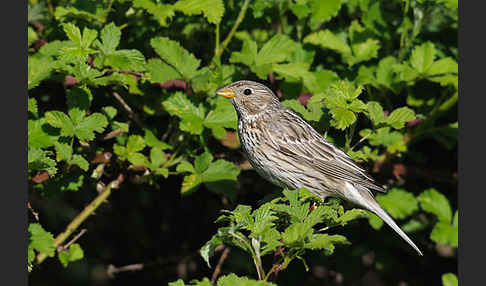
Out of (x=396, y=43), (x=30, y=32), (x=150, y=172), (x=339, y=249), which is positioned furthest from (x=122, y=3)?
(x=339, y=249)

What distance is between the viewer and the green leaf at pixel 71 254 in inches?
175

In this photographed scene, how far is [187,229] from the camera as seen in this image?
6.29 m

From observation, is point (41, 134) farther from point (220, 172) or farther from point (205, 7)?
point (205, 7)

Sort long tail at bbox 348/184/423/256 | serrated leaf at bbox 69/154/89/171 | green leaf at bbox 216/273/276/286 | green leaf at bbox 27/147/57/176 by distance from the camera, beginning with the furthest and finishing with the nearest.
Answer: long tail at bbox 348/184/423/256, serrated leaf at bbox 69/154/89/171, green leaf at bbox 27/147/57/176, green leaf at bbox 216/273/276/286

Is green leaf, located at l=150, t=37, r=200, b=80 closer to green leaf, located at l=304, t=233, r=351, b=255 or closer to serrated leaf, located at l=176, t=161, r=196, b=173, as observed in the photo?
serrated leaf, located at l=176, t=161, r=196, b=173

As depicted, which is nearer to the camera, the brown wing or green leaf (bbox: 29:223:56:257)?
green leaf (bbox: 29:223:56:257)

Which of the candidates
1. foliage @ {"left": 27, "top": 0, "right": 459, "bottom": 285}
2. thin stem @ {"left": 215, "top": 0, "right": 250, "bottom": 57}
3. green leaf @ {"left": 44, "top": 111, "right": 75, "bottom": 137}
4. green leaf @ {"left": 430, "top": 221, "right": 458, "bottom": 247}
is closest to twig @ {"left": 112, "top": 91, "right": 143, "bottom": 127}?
foliage @ {"left": 27, "top": 0, "right": 459, "bottom": 285}

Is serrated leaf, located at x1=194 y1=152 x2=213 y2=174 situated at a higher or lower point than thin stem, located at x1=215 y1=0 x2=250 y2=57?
lower

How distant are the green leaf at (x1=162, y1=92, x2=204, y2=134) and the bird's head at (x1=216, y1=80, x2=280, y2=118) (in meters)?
0.27

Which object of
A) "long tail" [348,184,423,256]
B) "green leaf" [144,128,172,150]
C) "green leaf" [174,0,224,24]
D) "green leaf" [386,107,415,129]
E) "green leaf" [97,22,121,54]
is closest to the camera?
"green leaf" [386,107,415,129]

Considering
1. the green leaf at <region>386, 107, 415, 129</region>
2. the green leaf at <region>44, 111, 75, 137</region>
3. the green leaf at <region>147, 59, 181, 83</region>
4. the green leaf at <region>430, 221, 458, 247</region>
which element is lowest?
the green leaf at <region>430, 221, 458, 247</region>

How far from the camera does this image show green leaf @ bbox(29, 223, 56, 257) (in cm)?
368

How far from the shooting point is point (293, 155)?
191 inches

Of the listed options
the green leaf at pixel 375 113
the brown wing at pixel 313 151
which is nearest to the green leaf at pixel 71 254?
the brown wing at pixel 313 151
